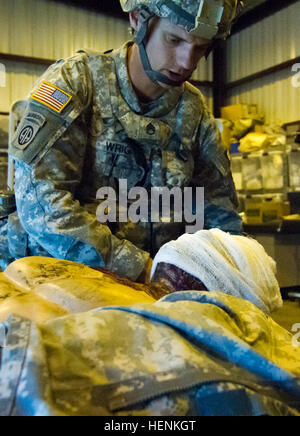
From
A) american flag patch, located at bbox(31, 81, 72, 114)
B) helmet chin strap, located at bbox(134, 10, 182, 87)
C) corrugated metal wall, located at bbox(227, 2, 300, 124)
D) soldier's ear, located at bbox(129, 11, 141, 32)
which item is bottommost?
american flag patch, located at bbox(31, 81, 72, 114)

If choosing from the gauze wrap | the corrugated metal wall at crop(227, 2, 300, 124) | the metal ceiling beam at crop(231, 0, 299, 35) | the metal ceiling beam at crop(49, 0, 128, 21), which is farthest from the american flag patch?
the metal ceiling beam at crop(231, 0, 299, 35)

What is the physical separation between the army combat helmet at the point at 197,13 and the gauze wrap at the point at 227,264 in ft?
2.99

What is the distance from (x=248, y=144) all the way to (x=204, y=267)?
5.68 m

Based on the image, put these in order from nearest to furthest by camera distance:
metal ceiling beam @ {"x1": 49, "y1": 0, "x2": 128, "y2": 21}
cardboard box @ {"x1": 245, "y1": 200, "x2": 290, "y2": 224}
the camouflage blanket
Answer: the camouflage blanket < cardboard box @ {"x1": 245, "y1": 200, "x2": 290, "y2": 224} < metal ceiling beam @ {"x1": 49, "y1": 0, "x2": 128, "y2": 21}

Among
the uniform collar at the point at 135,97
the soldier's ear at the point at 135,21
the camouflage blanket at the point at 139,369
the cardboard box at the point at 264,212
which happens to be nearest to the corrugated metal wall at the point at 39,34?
the cardboard box at the point at 264,212

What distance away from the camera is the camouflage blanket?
0.66 metres

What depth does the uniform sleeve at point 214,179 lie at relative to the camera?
7.90 ft

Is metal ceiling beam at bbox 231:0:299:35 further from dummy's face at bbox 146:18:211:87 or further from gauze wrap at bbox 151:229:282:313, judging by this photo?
gauze wrap at bbox 151:229:282:313

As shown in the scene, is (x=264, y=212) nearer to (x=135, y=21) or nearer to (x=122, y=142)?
(x=122, y=142)

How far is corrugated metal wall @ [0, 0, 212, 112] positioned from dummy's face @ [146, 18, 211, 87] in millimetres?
5271

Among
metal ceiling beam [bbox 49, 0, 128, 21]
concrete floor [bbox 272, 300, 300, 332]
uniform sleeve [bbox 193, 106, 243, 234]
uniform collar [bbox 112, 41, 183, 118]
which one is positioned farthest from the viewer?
metal ceiling beam [bbox 49, 0, 128, 21]

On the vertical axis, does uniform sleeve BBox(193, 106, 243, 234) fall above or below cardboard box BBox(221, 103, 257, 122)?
below
